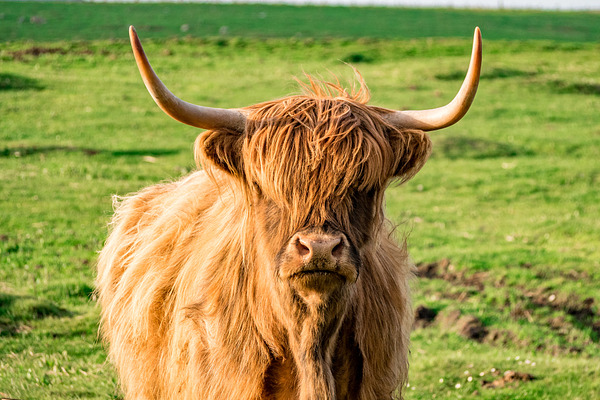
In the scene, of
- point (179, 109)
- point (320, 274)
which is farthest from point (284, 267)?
point (179, 109)

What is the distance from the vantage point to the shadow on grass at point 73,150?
49.4 ft

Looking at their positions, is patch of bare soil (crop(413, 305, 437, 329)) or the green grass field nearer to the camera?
the green grass field

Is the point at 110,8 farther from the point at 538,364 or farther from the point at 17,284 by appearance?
the point at 538,364

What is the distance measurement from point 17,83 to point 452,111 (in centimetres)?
2115

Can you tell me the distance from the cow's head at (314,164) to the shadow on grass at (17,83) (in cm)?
1994

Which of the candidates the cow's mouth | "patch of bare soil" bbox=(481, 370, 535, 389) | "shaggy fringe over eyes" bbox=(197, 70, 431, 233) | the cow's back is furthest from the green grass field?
the cow's mouth

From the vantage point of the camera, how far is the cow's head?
3090 millimetres

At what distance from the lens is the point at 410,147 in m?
3.52

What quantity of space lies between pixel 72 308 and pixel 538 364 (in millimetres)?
4473

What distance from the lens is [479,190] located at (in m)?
14.3

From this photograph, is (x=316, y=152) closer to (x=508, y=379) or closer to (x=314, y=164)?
(x=314, y=164)

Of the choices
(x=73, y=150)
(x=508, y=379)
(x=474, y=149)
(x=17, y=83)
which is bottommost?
(x=508, y=379)

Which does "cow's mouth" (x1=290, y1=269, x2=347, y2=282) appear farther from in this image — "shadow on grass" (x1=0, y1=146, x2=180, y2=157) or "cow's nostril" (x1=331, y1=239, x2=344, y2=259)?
"shadow on grass" (x1=0, y1=146, x2=180, y2=157)

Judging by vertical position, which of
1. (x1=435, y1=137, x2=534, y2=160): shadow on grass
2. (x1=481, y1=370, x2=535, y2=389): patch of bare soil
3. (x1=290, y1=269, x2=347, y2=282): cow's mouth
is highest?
(x1=290, y1=269, x2=347, y2=282): cow's mouth
